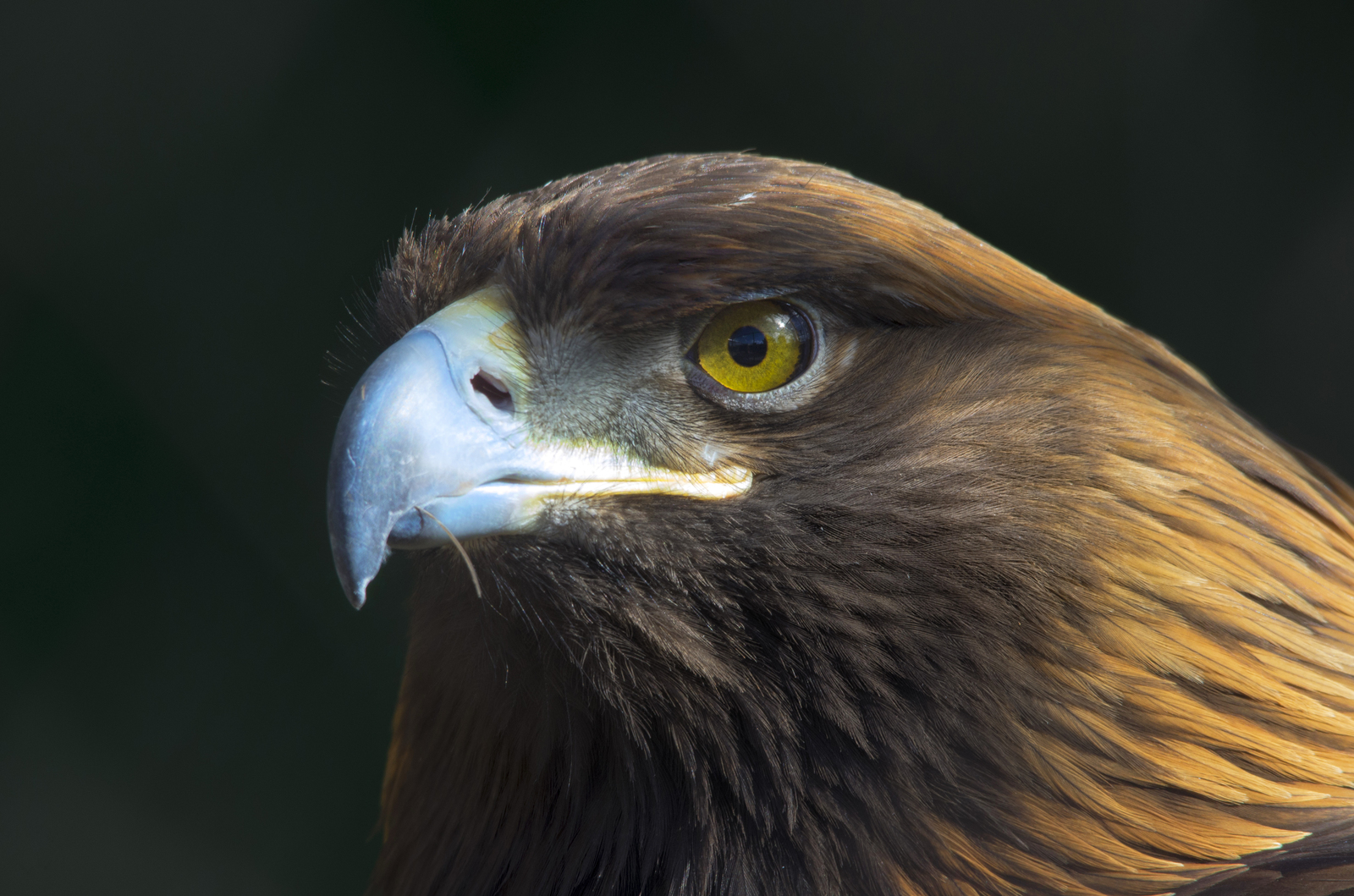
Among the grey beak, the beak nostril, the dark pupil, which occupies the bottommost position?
the grey beak

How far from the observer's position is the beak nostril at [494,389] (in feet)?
4.28


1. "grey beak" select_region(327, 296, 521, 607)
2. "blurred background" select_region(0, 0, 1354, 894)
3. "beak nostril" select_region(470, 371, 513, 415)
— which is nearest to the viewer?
"grey beak" select_region(327, 296, 521, 607)

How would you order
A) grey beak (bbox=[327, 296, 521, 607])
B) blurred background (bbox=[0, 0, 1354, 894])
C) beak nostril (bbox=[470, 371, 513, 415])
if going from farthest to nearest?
blurred background (bbox=[0, 0, 1354, 894]) → beak nostril (bbox=[470, 371, 513, 415]) → grey beak (bbox=[327, 296, 521, 607])

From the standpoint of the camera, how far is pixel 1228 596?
1.32 metres

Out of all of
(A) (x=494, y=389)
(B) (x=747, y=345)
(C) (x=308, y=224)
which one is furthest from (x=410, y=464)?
(C) (x=308, y=224)

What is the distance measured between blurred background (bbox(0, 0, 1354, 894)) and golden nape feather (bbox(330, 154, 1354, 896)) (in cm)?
160

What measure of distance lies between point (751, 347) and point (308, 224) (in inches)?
75.8

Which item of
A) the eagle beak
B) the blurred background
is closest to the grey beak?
the eagle beak

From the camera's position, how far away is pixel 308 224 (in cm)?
289

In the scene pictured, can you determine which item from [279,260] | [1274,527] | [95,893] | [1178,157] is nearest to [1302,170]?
[1178,157]

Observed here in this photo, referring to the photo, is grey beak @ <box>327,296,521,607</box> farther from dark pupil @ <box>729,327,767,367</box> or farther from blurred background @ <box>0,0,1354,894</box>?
blurred background @ <box>0,0,1354,894</box>

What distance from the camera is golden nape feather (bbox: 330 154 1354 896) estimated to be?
1.27 meters

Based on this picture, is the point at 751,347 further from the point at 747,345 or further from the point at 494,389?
the point at 494,389

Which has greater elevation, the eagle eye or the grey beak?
the eagle eye
